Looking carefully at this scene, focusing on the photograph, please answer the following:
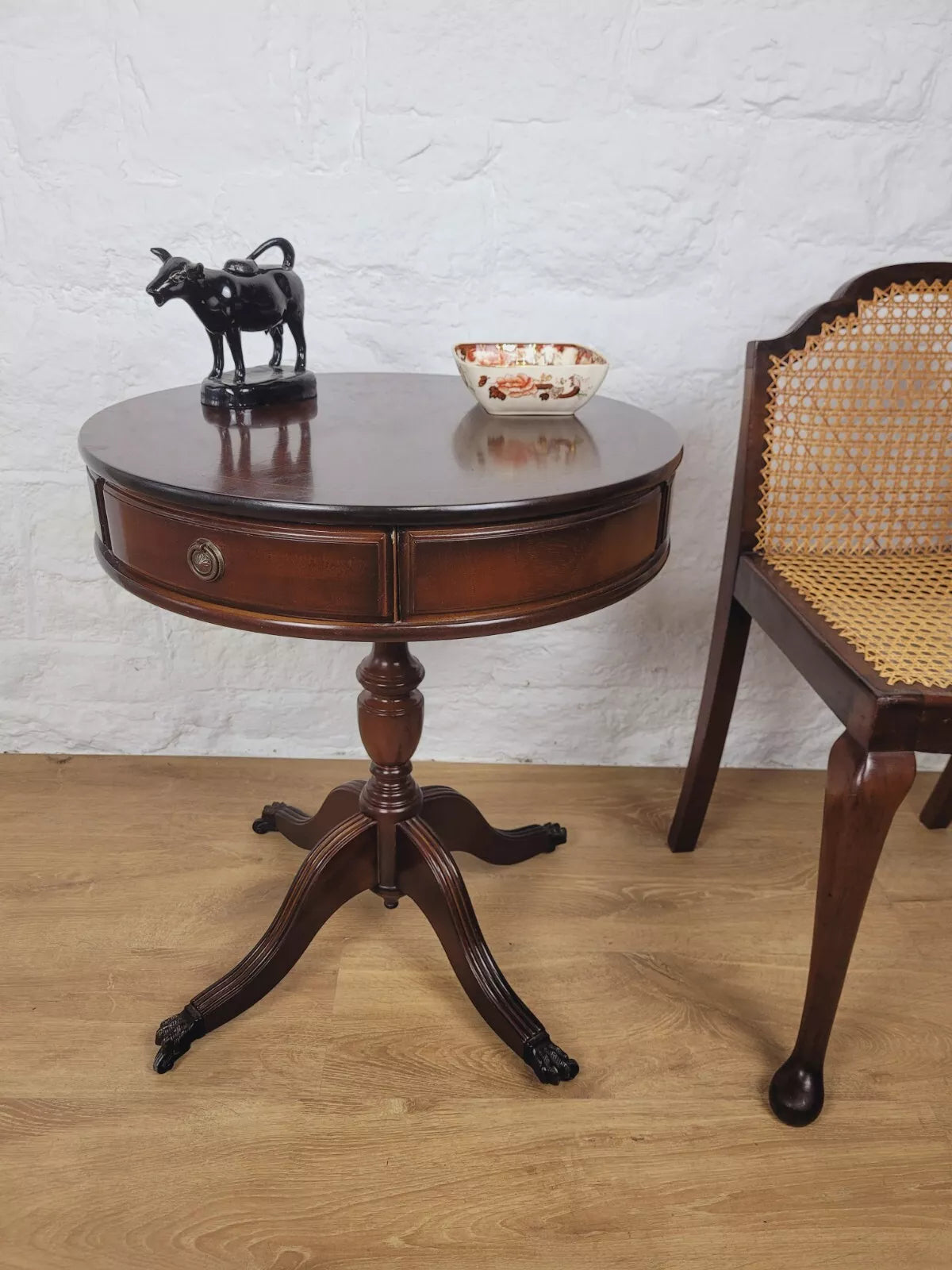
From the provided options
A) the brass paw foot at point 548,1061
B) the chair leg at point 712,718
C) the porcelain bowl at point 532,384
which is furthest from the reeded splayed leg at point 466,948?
the porcelain bowl at point 532,384

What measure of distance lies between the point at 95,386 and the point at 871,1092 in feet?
5.68

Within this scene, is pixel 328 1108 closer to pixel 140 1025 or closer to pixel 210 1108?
pixel 210 1108

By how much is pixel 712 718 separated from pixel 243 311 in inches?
39.0

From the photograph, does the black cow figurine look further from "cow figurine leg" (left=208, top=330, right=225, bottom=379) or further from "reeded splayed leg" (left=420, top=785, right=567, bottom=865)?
"reeded splayed leg" (left=420, top=785, right=567, bottom=865)

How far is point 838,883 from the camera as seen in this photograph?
1187 mm

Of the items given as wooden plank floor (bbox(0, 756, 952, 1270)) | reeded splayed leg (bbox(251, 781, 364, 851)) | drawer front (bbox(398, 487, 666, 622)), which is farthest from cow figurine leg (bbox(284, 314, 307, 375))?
wooden plank floor (bbox(0, 756, 952, 1270))

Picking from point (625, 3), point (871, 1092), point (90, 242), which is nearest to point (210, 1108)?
point (871, 1092)

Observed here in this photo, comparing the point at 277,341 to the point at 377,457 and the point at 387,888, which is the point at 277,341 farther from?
the point at 387,888

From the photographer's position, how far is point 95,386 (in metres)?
1.83

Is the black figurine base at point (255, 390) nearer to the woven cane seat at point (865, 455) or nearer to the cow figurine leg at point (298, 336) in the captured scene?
the cow figurine leg at point (298, 336)

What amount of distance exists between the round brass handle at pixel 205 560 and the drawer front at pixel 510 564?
0.65 feet

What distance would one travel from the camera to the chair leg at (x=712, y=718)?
1.61m

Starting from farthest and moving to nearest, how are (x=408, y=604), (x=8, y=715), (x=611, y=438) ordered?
(x=8, y=715)
(x=611, y=438)
(x=408, y=604)

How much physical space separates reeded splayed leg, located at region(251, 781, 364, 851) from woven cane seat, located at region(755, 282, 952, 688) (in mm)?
769
